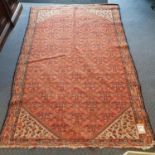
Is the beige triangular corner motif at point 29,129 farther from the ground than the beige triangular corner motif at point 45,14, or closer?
closer

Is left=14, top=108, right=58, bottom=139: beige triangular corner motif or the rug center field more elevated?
the rug center field

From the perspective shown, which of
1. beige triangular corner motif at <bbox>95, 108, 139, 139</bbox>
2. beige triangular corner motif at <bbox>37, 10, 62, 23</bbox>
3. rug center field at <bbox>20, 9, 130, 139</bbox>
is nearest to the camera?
beige triangular corner motif at <bbox>95, 108, 139, 139</bbox>

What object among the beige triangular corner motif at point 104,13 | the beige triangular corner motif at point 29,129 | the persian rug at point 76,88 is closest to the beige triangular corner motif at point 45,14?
the persian rug at point 76,88

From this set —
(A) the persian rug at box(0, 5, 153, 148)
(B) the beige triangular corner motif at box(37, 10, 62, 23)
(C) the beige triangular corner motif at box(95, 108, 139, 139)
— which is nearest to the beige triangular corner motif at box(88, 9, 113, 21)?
(A) the persian rug at box(0, 5, 153, 148)

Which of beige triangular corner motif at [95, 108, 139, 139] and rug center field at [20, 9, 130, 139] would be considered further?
rug center field at [20, 9, 130, 139]

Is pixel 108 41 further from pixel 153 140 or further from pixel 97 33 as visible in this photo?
pixel 153 140

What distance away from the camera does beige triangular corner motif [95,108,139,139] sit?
1836mm

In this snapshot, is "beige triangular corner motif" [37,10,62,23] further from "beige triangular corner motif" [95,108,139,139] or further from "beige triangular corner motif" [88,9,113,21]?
"beige triangular corner motif" [95,108,139,139]

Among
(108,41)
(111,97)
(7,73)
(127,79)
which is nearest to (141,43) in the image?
(108,41)

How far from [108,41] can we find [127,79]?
60 centimetres

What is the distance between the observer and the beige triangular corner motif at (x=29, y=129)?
1845 millimetres

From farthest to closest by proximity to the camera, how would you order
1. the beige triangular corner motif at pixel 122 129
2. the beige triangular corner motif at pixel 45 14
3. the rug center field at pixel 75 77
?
1. the beige triangular corner motif at pixel 45 14
2. the rug center field at pixel 75 77
3. the beige triangular corner motif at pixel 122 129

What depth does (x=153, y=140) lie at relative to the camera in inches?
70.6

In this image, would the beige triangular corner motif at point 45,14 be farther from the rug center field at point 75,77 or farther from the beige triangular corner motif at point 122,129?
the beige triangular corner motif at point 122,129
